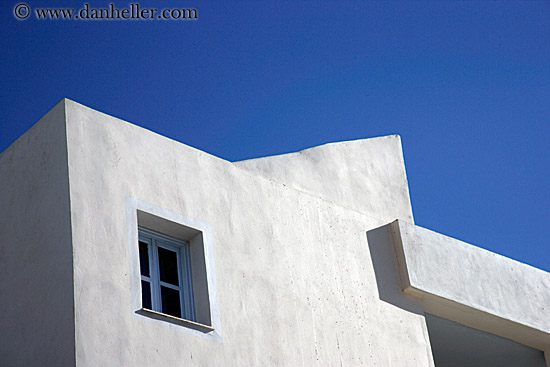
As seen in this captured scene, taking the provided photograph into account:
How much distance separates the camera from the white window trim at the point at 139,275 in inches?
370

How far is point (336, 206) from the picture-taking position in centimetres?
1246

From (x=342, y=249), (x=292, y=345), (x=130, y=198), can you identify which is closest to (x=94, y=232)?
(x=130, y=198)

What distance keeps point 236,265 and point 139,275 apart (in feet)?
4.78

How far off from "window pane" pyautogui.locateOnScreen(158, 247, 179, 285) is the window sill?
0.70 metres

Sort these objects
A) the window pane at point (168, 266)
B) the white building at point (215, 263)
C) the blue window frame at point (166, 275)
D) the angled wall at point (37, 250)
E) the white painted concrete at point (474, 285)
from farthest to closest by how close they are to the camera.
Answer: the white painted concrete at point (474, 285), the window pane at point (168, 266), the blue window frame at point (166, 275), the white building at point (215, 263), the angled wall at point (37, 250)

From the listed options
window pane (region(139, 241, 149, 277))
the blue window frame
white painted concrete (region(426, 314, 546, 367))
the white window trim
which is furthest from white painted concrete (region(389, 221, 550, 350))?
window pane (region(139, 241, 149, 277))

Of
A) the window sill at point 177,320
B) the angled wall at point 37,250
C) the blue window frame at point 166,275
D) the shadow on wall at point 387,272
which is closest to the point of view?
the angled wall at point 37,250

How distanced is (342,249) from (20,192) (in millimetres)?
4195

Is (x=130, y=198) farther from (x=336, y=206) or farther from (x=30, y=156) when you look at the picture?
(x=336, y=206)

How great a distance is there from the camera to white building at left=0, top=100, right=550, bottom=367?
916 centimetres

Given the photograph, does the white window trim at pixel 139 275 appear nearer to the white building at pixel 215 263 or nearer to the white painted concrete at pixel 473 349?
the white building at pixel 215 263

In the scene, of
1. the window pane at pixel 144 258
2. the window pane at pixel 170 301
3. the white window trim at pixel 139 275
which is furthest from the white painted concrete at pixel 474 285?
the window pane at pixel 144 258

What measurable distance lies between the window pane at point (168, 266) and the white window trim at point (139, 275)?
0.38m

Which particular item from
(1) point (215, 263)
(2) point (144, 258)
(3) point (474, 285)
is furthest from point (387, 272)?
(2) point (144, 258)
